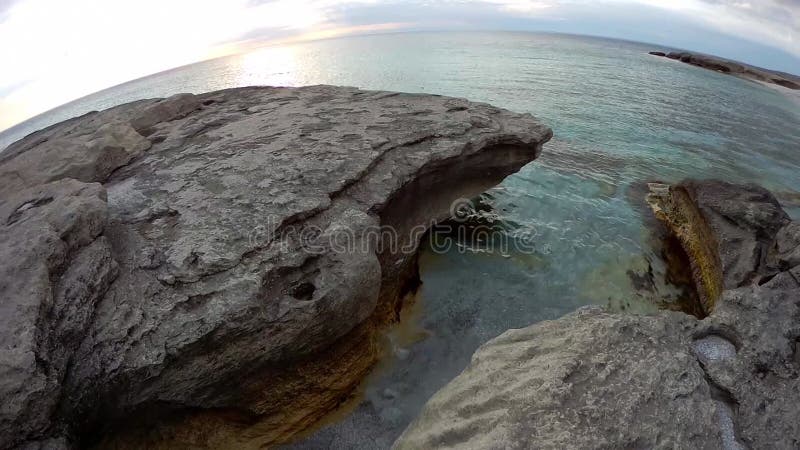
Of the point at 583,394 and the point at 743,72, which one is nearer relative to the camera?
the point at 583,394

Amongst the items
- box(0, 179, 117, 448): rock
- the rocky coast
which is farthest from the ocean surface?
box(0, 179, 117, 448): rock

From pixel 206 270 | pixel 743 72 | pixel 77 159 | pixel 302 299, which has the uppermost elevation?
pixel 743 72

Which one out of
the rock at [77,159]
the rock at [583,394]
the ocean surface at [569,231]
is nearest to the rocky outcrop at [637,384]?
the rock at [583,394]

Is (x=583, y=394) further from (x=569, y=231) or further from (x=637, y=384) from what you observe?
(x=569, y=231)

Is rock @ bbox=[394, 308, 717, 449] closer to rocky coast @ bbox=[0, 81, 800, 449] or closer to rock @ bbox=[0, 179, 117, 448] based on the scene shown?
rocky coast @ bbox=[0, 81, 800, 449]

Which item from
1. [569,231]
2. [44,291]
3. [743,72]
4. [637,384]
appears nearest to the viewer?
[637,384]

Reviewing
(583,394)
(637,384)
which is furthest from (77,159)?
(637,384)

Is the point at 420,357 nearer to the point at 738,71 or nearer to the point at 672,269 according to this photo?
the point at 672,269
